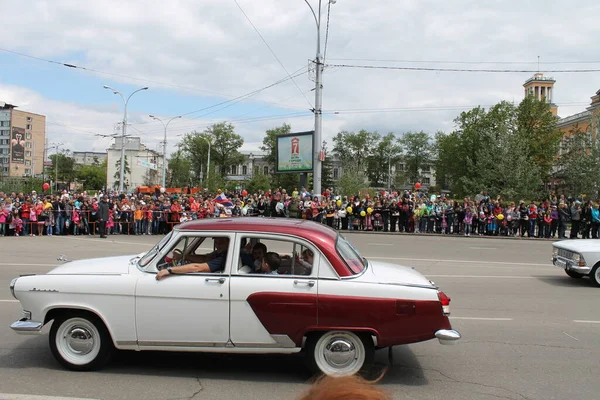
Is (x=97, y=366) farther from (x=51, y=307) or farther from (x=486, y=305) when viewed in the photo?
(x=486, y=305)

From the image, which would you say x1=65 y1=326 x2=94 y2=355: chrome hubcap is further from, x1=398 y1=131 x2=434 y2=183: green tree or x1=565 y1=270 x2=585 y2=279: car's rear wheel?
x1=398 y1=131 x2=434 y2=183: green tree

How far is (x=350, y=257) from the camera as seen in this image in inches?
230

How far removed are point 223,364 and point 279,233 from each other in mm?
1669

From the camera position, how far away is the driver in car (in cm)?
555

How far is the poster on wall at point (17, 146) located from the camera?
13238cm

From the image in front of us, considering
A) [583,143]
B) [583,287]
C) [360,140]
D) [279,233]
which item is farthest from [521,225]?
[360,140]

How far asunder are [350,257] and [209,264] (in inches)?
62.0

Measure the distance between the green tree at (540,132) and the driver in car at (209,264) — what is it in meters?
73.5

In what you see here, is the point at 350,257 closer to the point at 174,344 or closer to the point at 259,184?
the point at 174,344

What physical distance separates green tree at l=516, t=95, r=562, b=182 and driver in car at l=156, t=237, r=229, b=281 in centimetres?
7345

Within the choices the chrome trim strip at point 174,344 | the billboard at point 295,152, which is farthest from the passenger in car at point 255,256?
the billboard at point 295,152

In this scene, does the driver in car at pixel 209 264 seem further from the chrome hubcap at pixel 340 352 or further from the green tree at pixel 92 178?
the green tree at pixel 92 178

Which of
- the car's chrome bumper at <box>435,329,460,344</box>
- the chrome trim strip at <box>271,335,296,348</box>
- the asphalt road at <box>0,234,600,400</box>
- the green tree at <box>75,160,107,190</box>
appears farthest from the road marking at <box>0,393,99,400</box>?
the green tree at <box>75,160,107,190</box>

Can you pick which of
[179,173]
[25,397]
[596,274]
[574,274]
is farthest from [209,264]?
[179,173]
